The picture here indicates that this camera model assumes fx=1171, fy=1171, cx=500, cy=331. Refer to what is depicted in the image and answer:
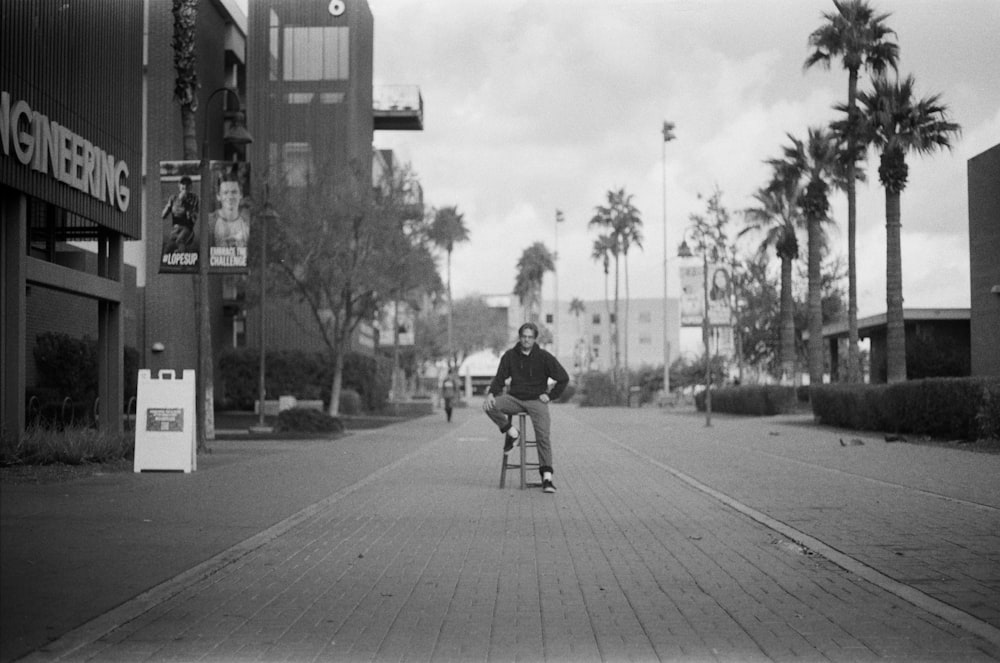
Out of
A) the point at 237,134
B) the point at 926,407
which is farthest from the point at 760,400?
the point at 237,134

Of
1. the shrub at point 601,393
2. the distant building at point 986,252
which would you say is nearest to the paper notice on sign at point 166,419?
the distant building at point 986,252

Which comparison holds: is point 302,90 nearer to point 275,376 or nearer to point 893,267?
point 275,376

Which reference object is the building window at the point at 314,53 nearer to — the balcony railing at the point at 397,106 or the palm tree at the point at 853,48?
the balcony railing at the point at 397,106

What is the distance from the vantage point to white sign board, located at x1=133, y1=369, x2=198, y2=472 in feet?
55.1

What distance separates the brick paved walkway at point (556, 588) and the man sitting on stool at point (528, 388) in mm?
718

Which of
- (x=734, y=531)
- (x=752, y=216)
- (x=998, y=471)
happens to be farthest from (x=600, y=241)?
(x=734, y=531)

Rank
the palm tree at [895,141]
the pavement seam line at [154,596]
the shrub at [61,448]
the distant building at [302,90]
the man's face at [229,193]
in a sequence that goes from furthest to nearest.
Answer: the distant building at [302,90]
the palm tree at [895,141]
the man's face at [229,193]
the shrub at [61,448]
the pavement seam line at [154,596]

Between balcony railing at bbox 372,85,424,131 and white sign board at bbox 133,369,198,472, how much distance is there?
48683 mm

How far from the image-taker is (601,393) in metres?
76.9

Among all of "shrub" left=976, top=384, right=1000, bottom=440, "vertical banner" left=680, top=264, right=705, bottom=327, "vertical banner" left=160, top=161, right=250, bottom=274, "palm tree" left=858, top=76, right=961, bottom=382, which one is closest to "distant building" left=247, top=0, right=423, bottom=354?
"vertical banner" left=680, top=264, right=705, bottom=327

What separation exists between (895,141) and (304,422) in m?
17.4

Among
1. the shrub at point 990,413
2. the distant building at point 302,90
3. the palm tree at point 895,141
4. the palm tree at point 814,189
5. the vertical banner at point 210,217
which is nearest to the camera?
the vertical banner at point 210,217

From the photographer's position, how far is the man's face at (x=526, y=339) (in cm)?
1392

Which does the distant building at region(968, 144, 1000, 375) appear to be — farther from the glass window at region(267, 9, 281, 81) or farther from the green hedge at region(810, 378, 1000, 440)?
the glass window at region(267, 9, 281, 81)
